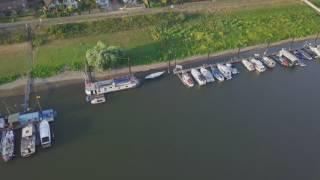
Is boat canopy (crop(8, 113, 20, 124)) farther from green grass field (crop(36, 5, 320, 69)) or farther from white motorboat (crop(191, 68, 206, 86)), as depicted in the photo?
white motorboat (crop(191, 68, 206, 86))

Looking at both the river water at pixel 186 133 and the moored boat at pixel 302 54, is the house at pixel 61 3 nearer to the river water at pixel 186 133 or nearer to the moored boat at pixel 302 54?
the river water at pixel 186 133

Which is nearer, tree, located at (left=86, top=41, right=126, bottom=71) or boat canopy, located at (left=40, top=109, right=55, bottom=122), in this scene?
boat canopy, located at (left=40, top=109, right=55, bottom=122)

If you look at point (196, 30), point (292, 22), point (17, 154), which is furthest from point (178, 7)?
point (17, 154)

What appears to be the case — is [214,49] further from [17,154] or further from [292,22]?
[17,154]

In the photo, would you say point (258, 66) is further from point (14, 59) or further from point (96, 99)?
point (14, 59)

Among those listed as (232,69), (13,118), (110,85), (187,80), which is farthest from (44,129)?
(232,69)

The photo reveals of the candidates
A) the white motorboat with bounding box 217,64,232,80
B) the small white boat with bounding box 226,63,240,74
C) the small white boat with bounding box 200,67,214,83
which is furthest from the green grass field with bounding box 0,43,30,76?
the small white boat with bounding box 226,63,240,74
